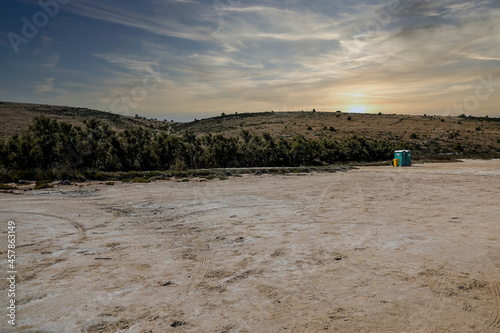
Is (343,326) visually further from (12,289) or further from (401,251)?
(12,289)

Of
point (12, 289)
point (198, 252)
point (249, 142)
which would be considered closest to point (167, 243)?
point (198, 252)

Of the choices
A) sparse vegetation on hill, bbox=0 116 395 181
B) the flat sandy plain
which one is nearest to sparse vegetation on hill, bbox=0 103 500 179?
sparse vegetation on hill, bbox=0 116 395 181

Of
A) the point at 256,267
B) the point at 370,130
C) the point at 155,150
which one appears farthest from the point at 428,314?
the point at 370,130

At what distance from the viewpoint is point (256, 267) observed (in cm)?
605

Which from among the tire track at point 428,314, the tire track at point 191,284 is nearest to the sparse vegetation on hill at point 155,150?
the tire track at point 191,284

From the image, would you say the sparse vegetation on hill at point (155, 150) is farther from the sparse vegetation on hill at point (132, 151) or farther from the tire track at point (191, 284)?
the tire track at point (191, 284)

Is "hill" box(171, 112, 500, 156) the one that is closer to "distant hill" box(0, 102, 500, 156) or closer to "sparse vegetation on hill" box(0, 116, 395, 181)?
"distant hill" box(0, 102, 500, 156)

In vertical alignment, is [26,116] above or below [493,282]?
above

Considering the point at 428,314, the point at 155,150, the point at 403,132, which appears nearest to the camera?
the point at 428,314

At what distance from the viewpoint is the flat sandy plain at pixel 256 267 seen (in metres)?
4.29

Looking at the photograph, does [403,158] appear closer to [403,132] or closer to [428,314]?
[428,314]

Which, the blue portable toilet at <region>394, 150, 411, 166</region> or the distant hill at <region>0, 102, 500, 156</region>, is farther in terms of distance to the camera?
the distant hill at <region>0, 102, 500, 156</region>

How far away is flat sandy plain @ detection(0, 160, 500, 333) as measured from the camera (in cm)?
429

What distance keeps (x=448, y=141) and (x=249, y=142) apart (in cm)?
→ 4220
